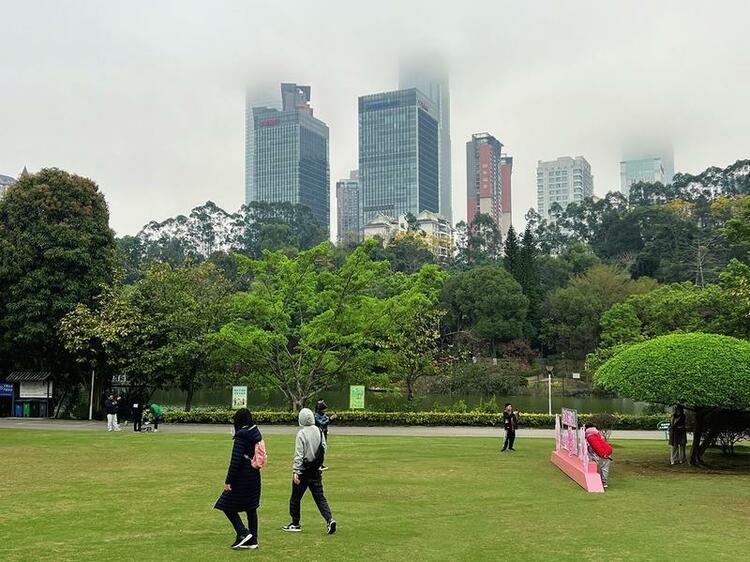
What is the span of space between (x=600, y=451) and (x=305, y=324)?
62.2ft

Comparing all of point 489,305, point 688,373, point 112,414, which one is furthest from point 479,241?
point 688,373

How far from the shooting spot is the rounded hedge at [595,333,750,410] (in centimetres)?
1502

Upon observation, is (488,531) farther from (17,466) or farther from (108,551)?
(17,466)

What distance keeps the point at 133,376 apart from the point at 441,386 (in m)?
27.0

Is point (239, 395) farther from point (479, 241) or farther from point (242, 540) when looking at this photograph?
point (479, 241)

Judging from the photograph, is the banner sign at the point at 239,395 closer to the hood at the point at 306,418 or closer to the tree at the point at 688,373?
the tree at the point at 688,373

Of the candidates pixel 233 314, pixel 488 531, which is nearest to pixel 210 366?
pixel 233 314

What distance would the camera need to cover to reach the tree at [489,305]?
209ft

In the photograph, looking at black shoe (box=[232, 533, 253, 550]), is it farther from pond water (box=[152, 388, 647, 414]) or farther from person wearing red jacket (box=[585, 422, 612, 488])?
pond water (box=[152, 388, 647, 414])

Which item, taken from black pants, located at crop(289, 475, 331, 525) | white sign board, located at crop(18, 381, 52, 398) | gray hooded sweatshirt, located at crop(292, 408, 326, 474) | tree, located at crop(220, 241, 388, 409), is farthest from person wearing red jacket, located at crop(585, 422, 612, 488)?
white sign board, located at crop(18, 381, 52, 398)

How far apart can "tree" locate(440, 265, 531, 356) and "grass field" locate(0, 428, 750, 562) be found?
1744 inches

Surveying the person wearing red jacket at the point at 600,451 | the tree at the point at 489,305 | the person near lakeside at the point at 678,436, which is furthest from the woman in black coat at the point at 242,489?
the tree at the point at 489,305

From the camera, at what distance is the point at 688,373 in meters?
15.1

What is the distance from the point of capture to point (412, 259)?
325 ft
